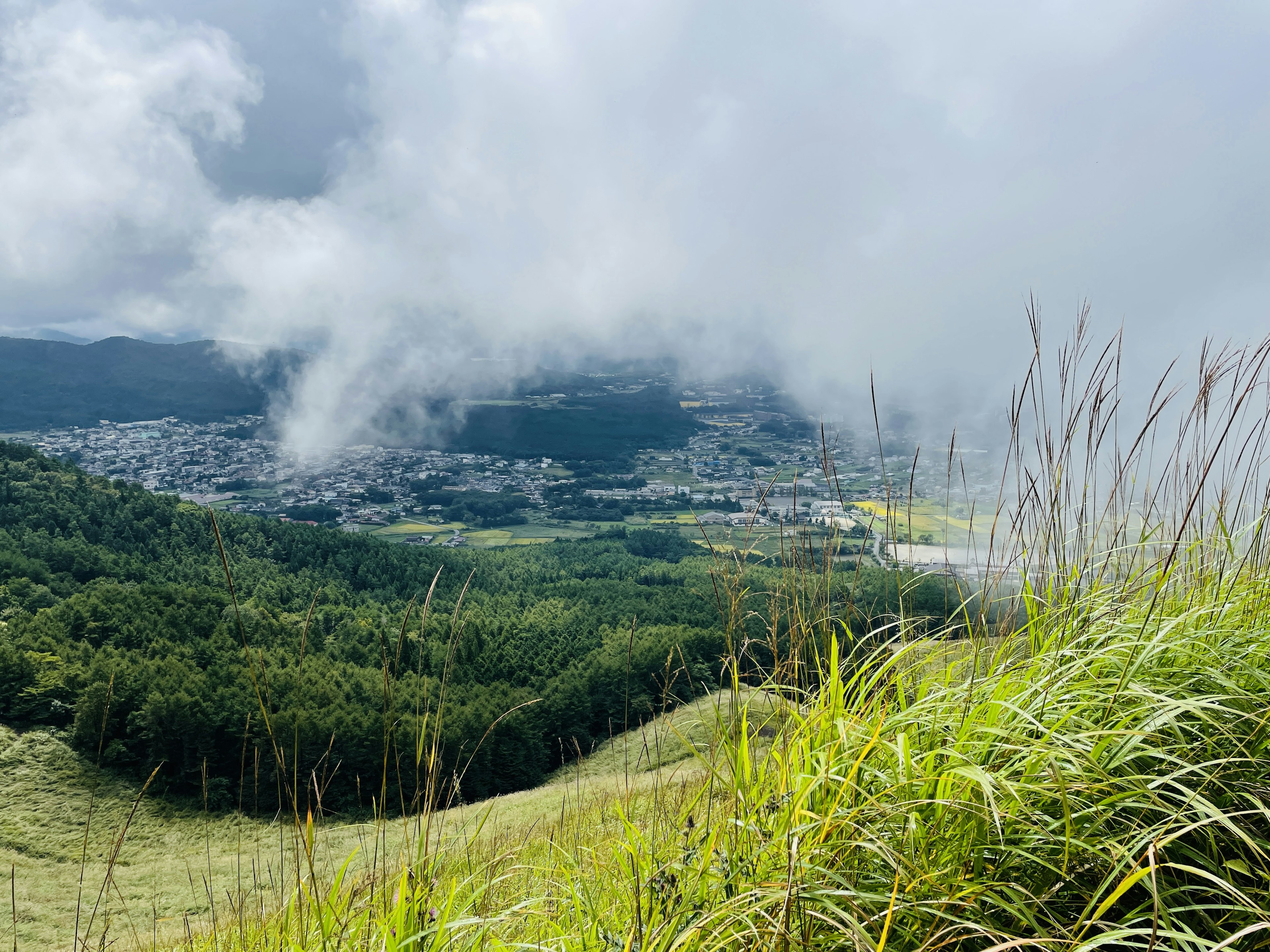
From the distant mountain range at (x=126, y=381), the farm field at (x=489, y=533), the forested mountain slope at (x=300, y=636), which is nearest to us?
the forested mountain slope at (x=300, y=636)

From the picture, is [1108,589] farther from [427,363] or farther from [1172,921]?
[427,363]

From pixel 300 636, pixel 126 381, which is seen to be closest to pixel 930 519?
pixel 300 636

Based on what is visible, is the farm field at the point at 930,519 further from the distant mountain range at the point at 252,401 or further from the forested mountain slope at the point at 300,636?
the distant mountain range at the point at 252,401

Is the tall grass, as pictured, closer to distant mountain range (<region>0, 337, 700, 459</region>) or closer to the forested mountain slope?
the forested mountain slope

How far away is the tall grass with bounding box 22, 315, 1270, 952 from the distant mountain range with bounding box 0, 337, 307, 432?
516 ft

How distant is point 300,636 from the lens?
16562 millimetres

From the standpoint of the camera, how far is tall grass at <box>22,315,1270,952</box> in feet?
3.52

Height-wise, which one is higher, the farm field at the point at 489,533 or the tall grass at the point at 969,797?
the tall grass at the point at 969,797

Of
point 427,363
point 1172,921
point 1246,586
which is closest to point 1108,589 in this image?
point 1246,586

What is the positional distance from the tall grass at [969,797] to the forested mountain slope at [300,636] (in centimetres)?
40

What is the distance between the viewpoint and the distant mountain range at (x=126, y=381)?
426ft

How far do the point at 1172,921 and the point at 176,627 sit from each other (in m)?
40.0

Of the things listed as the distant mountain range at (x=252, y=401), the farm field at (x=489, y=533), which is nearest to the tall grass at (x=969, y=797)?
the farm field at (x=489, y=533)

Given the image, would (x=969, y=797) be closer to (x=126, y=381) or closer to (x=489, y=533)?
(x=489, y=533)
